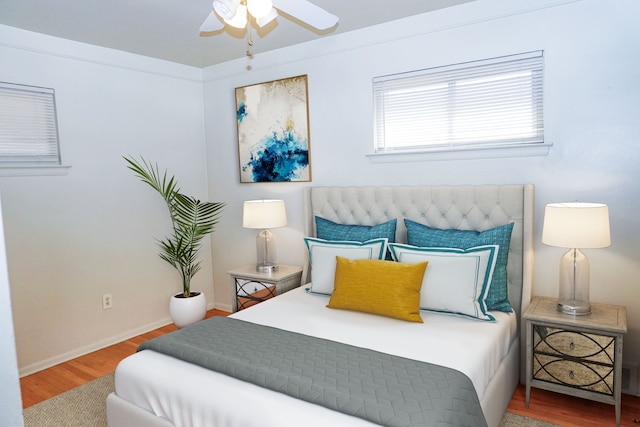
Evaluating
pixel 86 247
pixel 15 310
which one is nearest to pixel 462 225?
pixel 86 247

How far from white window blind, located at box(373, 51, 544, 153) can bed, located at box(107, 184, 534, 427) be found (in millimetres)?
359

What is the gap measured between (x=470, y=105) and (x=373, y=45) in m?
0.90

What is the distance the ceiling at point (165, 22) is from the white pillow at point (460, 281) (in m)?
1.67

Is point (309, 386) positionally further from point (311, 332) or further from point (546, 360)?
point (546, 360)

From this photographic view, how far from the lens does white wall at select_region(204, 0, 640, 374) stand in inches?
99.0

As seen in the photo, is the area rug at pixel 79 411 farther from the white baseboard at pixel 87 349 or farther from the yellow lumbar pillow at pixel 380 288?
the yellow lumbar pillow at pixel 380 288

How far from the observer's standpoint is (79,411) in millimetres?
Result: 2688

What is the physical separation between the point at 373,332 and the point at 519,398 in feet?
3.60

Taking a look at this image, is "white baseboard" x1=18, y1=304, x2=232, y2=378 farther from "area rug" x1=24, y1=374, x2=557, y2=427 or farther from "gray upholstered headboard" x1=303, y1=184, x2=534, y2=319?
"gray upholstered headboard" x1=303, y1=184, x2=534, y2=319

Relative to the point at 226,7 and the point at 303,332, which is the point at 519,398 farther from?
the point at 226,7

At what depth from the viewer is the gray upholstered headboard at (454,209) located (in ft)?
9.09

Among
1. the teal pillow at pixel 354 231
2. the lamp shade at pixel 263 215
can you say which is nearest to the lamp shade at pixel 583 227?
the teal pillow at pixel 354 231

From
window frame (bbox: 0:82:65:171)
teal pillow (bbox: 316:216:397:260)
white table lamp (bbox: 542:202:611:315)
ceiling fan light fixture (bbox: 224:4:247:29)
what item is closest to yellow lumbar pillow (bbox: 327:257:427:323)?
teal pillow (bbox: 316:216:397:260)

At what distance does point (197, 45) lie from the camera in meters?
3.65
